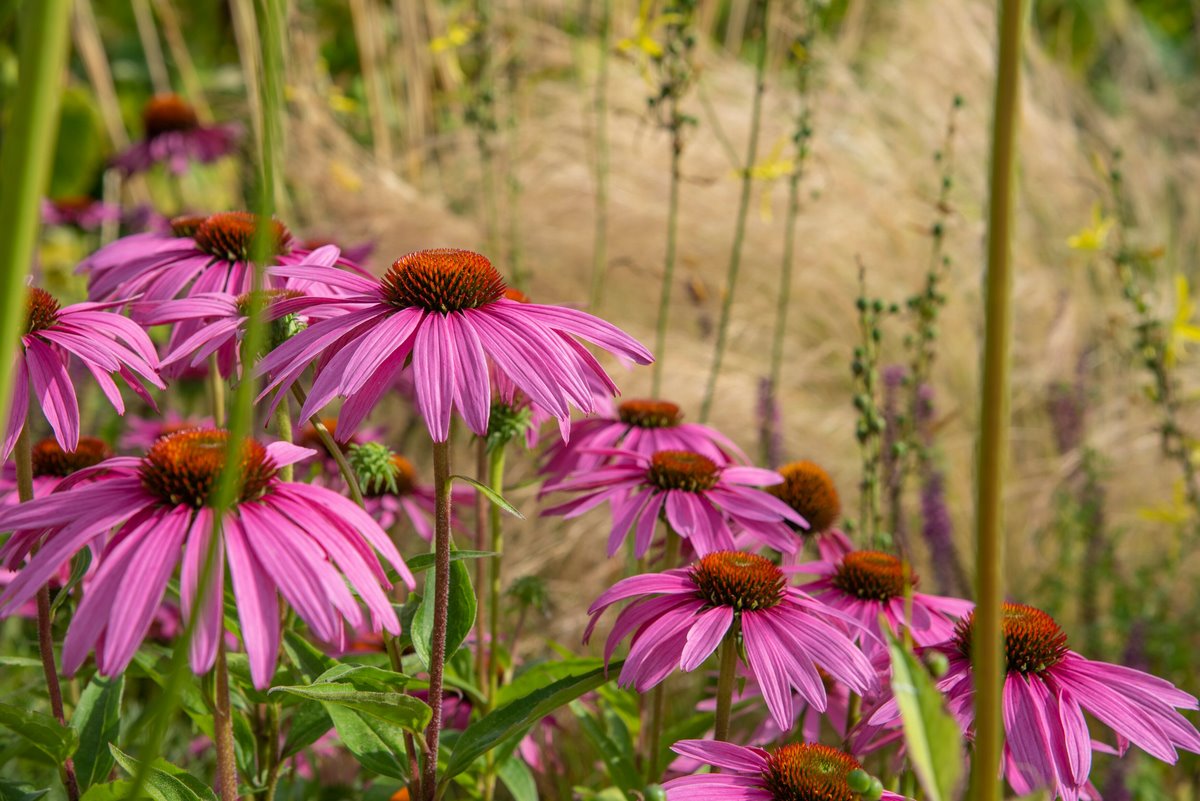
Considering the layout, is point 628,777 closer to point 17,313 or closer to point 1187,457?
point 17,313

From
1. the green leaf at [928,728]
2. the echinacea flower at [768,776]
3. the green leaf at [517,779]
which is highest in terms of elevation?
the green leaf at [928,728]

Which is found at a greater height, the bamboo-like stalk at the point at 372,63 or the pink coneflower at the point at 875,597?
the bamboo-like stalk at the point at 372,63

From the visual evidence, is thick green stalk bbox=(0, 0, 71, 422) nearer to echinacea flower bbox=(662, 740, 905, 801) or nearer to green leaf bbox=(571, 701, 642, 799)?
echinacea flower bbox=(662, 740, 905, 801)

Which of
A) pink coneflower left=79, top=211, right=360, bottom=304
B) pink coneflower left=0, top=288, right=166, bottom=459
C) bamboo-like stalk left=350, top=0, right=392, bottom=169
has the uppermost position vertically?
bamboo-like stalk left=350, top=0, right=392, bottom=169

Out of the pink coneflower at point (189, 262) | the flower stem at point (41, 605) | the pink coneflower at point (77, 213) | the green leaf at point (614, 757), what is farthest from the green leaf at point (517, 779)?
the pink coneflower at point (77, 213)

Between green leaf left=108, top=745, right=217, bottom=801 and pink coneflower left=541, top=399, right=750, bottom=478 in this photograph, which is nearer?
green leaf left=108, top=745, right=217, bottom=801

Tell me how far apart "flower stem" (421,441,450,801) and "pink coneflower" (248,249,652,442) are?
4cm

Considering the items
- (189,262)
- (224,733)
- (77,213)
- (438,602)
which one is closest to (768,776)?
(438,602)

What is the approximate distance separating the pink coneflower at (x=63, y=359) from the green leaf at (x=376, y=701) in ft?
0.71

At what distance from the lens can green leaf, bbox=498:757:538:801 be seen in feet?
2.77

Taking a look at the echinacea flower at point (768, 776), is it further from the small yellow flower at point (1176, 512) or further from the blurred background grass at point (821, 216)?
the small yellow flower at point (1176, 512)

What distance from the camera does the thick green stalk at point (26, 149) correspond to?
267mm

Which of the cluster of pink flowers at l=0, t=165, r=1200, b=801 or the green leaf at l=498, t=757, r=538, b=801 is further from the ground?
the cluster of pink flowers at l=0, t=165, r=1200, b=801

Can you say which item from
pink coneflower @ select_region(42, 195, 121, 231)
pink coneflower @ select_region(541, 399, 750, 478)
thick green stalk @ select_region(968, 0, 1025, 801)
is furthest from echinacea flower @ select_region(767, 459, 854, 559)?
pink coneflower @ select_region(42, 195, 121, 231)
